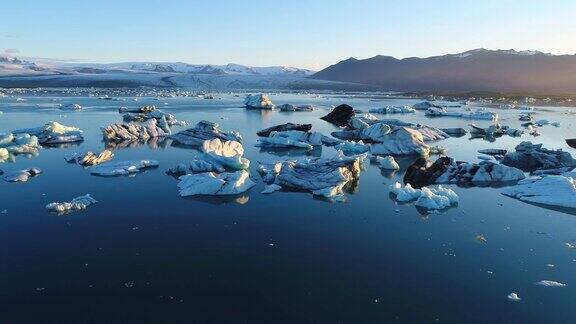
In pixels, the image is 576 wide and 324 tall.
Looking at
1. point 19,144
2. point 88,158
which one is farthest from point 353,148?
point 19,144

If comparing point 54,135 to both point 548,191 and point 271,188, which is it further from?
point 548,191

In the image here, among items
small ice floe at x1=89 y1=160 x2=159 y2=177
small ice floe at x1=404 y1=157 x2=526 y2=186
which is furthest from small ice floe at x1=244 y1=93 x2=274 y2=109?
small ice floe at x1=404 y1=157 x2=526 y2=186

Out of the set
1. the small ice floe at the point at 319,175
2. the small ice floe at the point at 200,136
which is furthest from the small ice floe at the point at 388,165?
the small ice floe at the point at 200,136

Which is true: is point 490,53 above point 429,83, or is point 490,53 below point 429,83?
above

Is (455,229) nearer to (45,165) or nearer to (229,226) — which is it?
(229,226)

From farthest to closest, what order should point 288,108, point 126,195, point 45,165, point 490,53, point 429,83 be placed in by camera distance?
point 490,53 → point 429,83 → point 288,108 → point 45,165 → point 126,195

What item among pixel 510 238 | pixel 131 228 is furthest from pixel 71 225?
pixel 510 238
